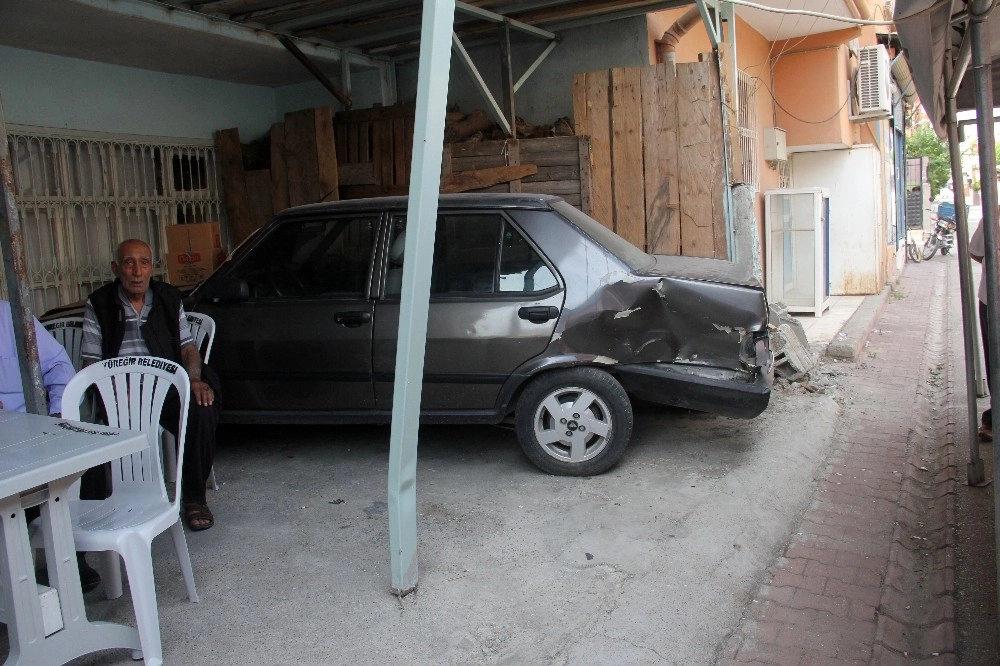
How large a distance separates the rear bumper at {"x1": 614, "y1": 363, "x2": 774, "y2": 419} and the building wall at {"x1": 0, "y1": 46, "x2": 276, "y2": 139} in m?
5.48

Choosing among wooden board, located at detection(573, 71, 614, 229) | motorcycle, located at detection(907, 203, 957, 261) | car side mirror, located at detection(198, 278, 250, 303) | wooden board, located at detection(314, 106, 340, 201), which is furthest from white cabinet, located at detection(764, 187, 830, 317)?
motorcycle, located at detection(907, 203, 957, 261)

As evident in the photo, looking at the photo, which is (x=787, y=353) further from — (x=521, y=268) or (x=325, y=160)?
(x=325, y=160)

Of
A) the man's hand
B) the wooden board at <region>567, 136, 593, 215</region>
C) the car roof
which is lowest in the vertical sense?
the man's hand

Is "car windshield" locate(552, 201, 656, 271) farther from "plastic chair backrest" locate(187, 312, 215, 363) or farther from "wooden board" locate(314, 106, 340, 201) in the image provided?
"wooden board" locate(314, 106, 340, 201)

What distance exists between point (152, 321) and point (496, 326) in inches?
76.3

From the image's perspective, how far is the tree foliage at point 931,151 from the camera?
30672mm

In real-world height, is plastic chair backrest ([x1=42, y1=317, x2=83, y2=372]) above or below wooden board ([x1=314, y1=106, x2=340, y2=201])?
below

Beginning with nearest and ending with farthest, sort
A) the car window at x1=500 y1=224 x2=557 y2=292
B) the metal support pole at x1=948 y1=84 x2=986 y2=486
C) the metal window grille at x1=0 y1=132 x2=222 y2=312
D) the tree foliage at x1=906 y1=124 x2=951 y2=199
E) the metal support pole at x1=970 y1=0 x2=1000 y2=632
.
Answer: the metal support pole at x1=970 y1=0 x2=1000 y2=632 < the metal support pole at x1=948 y1=84 x2=986 y2=486 < the car window at x1=500 y1=224 x2=557 y2=292 < the metal window grille at x1=0 y1=132 x2=222 y2=312 < the tree foliage at x1=906 y1=124 x2=951 y2=199

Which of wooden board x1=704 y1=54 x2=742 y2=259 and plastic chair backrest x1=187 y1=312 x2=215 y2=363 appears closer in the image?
plastic chair backrest x1=187 y1=312 x2=215 y2=363

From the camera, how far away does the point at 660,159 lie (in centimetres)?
755

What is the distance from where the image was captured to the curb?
28.5 feet

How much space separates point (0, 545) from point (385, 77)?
733 cm

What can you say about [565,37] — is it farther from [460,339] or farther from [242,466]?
[242,466]

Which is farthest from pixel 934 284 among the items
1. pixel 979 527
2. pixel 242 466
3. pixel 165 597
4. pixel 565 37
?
pixel 165 597
